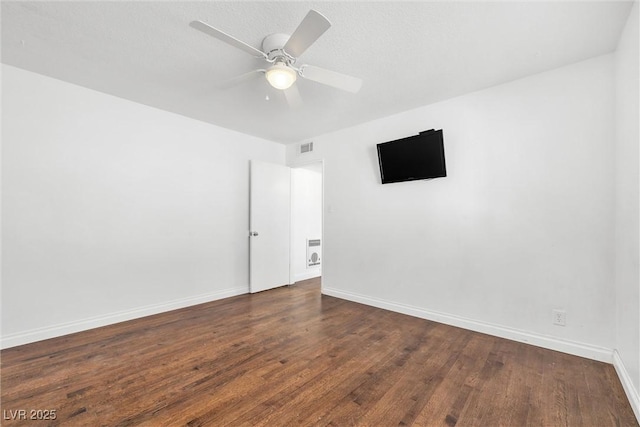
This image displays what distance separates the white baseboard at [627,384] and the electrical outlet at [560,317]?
348 millimetres

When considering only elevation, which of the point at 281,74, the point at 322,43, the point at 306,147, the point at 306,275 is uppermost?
the point at 322,43

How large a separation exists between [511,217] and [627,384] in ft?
4.67

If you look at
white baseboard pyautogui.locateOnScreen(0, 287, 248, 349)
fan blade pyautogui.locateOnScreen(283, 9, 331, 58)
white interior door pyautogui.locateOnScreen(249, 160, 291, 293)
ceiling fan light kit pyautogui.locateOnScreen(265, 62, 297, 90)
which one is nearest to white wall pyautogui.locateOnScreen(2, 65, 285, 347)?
white baseboard pyautogui.locateOnScreen(0, 287, 248, 349)

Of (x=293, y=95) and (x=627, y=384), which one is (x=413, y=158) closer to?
(x=293, y=95)

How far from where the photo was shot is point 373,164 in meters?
3.81

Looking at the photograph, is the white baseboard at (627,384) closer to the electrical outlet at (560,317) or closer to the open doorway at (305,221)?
the electrical outlet at (560,317)

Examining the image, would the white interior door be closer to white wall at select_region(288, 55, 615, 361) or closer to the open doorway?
the open doorway

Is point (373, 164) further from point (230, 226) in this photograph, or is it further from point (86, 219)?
point (86, 219)

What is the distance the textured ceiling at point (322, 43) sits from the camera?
70.5 inches

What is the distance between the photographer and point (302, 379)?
2014mm

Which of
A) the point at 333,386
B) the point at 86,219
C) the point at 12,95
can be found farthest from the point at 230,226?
the point at 333,386

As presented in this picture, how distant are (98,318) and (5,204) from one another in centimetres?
140

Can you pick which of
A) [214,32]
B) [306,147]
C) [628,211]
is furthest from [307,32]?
[306,147]

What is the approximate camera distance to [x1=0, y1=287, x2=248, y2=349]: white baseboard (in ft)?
8.30
